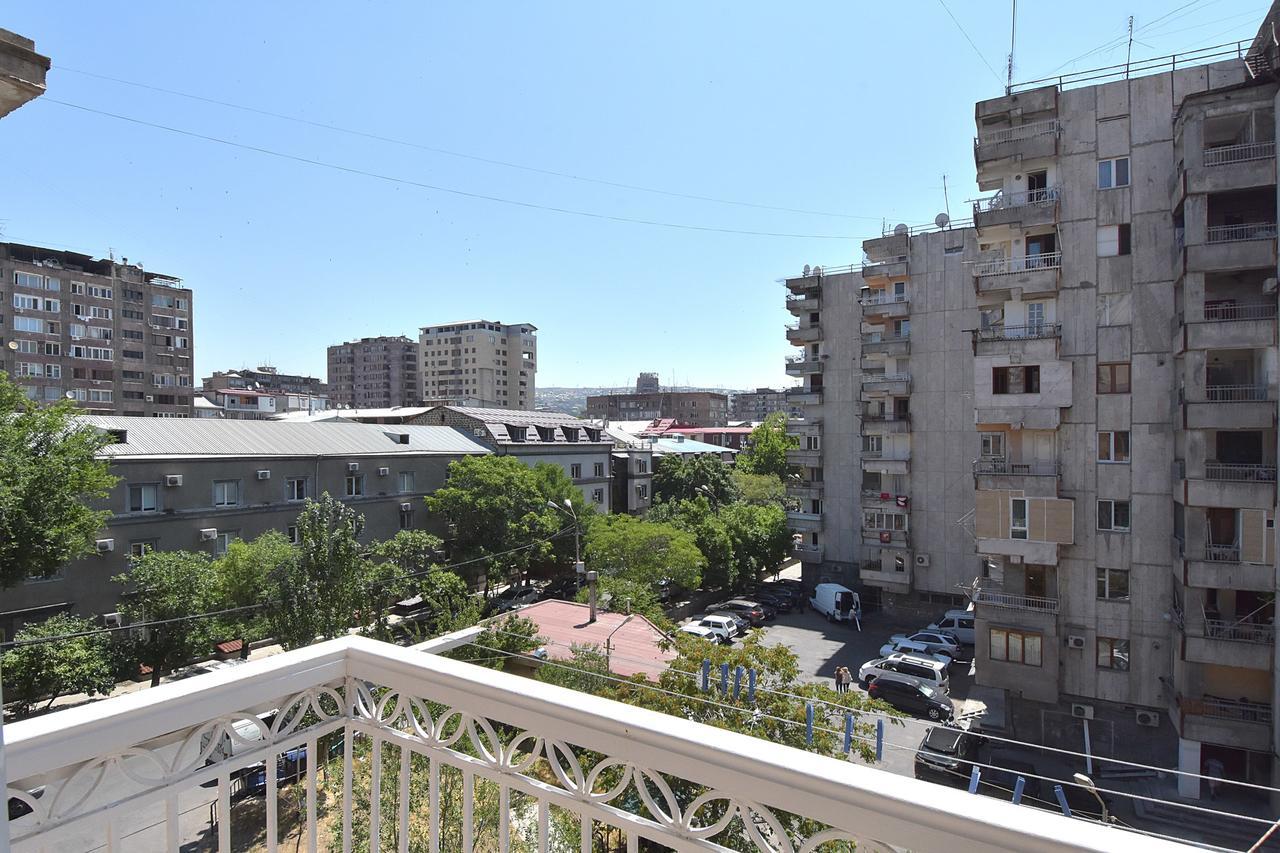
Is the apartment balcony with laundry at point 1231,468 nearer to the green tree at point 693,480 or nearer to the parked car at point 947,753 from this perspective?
the parked car at point 947,753

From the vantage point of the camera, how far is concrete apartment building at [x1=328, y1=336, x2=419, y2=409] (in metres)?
73.6

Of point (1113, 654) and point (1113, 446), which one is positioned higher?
point (1113, 446)

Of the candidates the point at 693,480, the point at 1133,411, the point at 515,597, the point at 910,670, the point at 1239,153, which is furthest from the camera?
the point at 693,480

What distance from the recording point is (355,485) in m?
20.0

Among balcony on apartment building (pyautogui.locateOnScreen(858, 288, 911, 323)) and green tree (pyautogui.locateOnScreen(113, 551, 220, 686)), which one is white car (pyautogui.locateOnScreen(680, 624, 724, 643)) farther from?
green tree (pyautogui.locateOnScreen(113, 551, 220, 686))

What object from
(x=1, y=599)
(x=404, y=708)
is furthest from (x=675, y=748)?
(x=1, y=599)

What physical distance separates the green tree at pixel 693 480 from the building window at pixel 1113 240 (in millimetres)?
20183

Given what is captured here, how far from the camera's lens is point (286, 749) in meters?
1.70

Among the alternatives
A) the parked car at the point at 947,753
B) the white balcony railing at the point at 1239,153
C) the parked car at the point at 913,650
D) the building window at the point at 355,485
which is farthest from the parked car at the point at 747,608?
the white balcony railing at the point at 1239,153

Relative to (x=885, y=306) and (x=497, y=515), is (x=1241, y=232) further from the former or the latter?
(x=497, y=515)

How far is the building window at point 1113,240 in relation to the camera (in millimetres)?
11484

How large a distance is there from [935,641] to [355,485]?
1645 cm

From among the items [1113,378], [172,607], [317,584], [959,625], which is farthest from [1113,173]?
[172,607]

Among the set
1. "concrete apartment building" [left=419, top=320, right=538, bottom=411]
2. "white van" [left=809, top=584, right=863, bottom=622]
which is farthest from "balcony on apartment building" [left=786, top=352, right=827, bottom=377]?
"concrete apartment building" [left=419, top=320, right=538, bottom=411]
